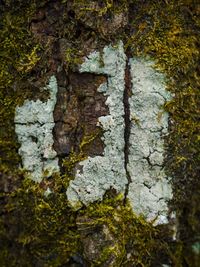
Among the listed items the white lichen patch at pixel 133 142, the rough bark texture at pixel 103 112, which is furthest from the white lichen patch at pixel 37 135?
the white lichen patch at pixel 133 142

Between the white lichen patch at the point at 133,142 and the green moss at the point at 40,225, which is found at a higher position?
the white lichen patch at the point at 133,142

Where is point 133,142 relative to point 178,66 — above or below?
below

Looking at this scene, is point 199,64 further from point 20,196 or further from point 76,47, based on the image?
point 20,196

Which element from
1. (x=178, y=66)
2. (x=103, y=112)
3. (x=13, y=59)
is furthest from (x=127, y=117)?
(x=13, y=59)

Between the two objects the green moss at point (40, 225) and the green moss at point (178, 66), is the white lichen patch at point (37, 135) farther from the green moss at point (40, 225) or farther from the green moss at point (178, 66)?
the green moss at point (178, 66)

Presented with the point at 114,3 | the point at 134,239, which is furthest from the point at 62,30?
the point at 134,239

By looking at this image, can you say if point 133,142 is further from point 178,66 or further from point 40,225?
point 40,225
